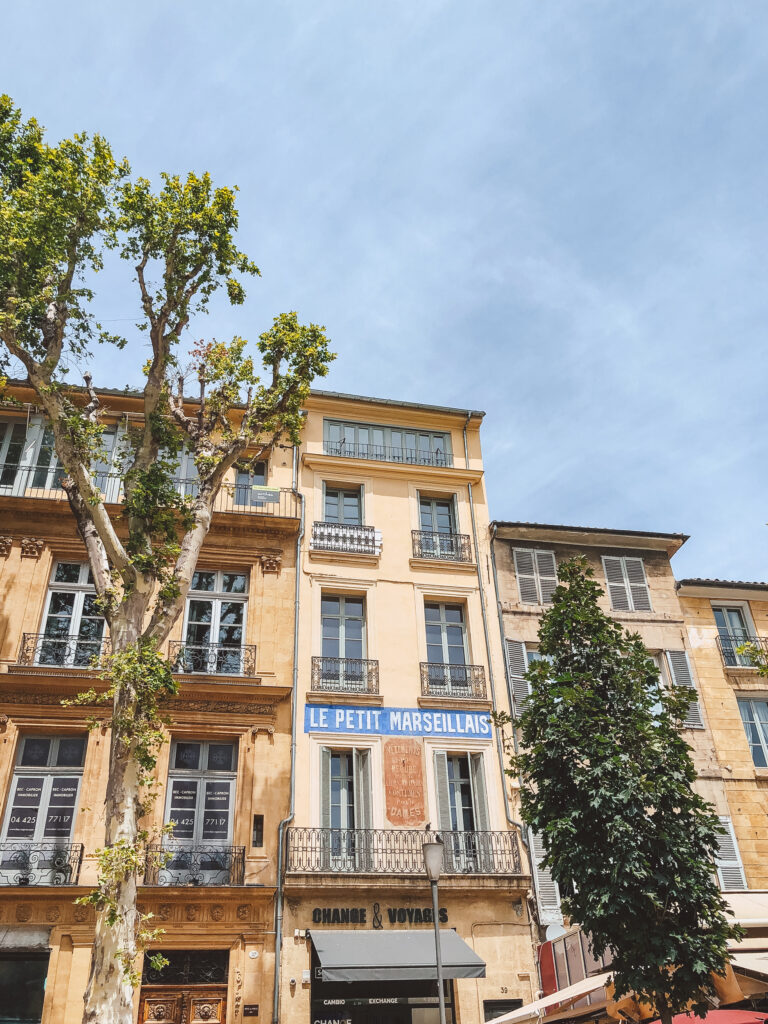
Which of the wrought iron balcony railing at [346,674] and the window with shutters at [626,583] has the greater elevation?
the window with shutters at [626,583]

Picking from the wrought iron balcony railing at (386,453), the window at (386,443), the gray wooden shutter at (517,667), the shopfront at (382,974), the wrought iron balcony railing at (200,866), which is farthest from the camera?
the window at (386,443)

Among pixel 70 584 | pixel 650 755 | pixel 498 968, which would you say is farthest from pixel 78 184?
pixel 498 968

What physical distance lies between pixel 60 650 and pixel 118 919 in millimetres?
7665

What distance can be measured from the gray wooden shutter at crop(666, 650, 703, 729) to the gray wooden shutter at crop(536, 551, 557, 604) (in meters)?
3.13

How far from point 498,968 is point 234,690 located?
718cm

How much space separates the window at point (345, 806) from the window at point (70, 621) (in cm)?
522

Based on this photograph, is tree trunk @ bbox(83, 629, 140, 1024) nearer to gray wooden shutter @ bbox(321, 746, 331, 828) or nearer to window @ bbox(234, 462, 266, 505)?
gray wooden shutter @ bbox(321, 746, 331, 828)

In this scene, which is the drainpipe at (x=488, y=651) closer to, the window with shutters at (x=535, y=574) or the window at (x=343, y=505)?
the window with shutters at (x=535, y=574)

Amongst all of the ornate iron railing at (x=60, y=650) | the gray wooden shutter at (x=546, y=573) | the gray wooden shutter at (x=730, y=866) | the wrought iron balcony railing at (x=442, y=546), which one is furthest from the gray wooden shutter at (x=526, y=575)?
the ornate iron railing at (x=60, y=650)

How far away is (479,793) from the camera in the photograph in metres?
16.9

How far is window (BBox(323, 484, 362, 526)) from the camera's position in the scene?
19.8m

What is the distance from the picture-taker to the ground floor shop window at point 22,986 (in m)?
13.2

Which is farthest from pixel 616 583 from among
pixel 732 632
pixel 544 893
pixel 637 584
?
pixel 544 893

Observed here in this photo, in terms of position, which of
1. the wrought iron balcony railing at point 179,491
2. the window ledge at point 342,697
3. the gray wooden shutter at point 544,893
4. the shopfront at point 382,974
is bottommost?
the shopfront at point 382,974
